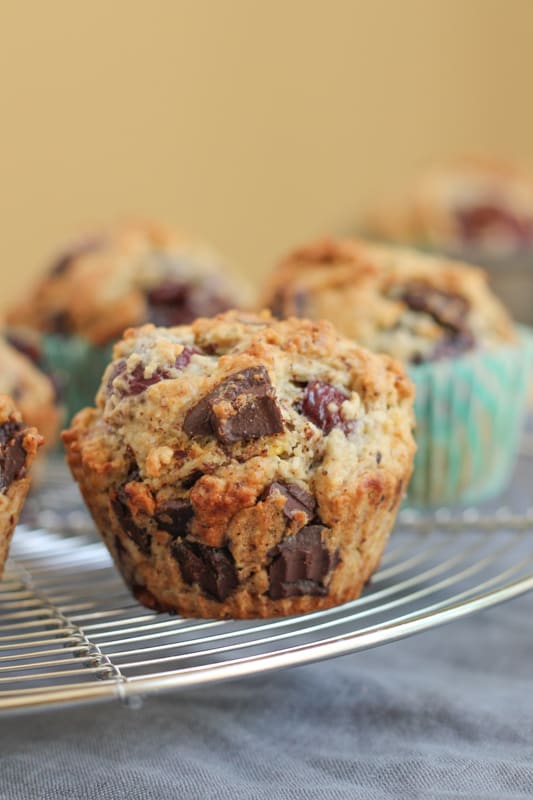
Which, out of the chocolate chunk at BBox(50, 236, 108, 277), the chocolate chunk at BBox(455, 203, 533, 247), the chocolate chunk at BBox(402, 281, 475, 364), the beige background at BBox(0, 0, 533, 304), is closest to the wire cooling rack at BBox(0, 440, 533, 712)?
the chocolate chunk at BBox(402, 281, 475, 364)

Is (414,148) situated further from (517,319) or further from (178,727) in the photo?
(178,727)

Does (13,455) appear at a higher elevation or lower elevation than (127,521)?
higher

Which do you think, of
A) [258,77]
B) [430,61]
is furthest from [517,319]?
[430,61]

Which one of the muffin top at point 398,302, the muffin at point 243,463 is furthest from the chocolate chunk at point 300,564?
the muffin top at point 398,302

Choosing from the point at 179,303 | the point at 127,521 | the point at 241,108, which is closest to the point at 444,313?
the point at 179,303

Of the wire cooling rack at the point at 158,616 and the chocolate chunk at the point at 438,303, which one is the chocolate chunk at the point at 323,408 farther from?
the chocolate chunk at the point at 438,303

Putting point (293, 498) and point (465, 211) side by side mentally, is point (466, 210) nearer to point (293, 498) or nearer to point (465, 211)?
point (465, 211)
